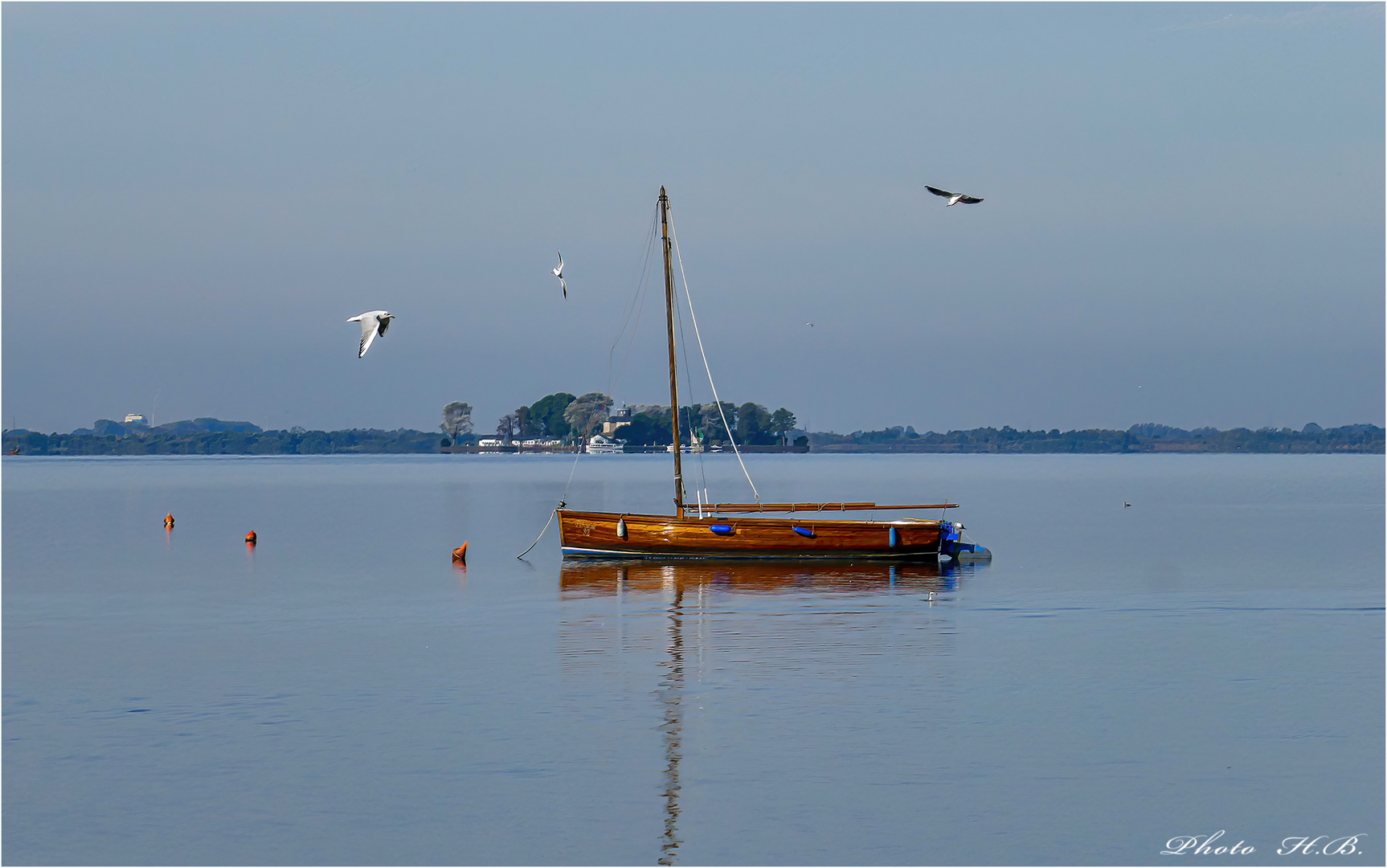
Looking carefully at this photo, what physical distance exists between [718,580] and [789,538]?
6.29m

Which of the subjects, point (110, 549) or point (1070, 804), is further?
point (110, 549)

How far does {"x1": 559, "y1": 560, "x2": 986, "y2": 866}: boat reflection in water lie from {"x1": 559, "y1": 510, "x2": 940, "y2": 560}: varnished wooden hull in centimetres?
52

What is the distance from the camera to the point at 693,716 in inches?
1048

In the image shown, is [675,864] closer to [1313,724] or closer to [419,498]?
[1313,724]

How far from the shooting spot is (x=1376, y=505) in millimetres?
124375

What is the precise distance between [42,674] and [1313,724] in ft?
90.5

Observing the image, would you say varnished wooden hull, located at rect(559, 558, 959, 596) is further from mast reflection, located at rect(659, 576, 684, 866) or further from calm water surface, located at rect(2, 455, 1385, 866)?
mast reflection, located at rect(659, 576, 684, 866)

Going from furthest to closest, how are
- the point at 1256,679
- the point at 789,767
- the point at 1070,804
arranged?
the point at 1256,679, the point at 789,767, the point at 1070,804

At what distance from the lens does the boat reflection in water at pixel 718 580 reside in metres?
45.1

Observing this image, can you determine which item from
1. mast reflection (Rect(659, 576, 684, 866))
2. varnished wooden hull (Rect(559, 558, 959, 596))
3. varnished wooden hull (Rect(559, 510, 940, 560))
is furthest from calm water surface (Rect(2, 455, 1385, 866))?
varnished wooden hull (Rect(559, 510, 940, 560))

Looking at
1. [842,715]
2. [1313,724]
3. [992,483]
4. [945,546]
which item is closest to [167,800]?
[842,715]

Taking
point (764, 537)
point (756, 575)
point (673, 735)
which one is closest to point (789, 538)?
point (764, 537)

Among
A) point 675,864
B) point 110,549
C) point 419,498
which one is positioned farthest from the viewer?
point 419,498

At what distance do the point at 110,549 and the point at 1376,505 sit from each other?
104696mm
